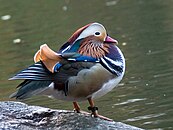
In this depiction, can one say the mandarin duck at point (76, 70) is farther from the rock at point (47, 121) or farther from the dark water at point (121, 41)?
the dark water at point (121, 41)

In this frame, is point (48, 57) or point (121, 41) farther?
point (121, 41)

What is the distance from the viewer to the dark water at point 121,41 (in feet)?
25.9

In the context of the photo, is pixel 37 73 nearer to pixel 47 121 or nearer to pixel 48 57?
pixel 48 57

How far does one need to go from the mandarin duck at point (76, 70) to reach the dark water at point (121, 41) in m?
2.18

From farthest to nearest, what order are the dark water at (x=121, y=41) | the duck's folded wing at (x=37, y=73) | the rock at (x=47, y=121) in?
the dark water at (x=121, y=41)
the rock at (x=47, y=121)
the duck's folded wing at (x=37, y=73)

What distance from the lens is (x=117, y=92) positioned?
870cm

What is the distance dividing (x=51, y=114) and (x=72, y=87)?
50 cm

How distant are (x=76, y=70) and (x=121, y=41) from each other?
7815 millimetres

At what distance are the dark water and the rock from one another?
2.06 meters

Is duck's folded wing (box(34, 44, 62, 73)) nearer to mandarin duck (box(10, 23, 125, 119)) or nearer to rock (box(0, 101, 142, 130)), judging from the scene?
mandarin duck (box(10, 23, 125, 119))

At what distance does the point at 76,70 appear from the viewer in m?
4.85

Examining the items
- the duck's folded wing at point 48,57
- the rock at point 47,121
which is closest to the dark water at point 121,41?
the rock at point 47,121

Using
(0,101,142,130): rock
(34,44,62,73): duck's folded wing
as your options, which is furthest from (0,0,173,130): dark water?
(34,44,62,73): duck's folded wing

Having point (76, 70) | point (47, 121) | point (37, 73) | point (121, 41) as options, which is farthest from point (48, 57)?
point (121, 41)
